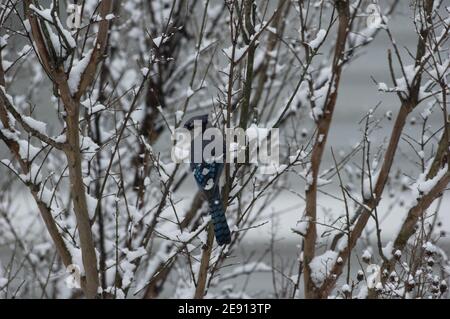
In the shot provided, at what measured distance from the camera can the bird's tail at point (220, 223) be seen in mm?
4137

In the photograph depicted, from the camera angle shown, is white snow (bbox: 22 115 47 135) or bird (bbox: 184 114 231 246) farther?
bird (bbox: 184 114 231 246)

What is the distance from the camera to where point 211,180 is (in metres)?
4.40

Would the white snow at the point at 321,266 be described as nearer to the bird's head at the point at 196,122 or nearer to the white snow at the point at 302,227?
the white snow at the point at 302,227

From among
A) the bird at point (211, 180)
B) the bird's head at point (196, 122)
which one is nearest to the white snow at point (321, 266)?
the bird at point (211, 180)

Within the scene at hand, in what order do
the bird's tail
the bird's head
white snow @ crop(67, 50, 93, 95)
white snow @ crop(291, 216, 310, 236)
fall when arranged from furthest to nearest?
white snow @ crop(291, 216, 310, 236) → the bird's head → the bird's tail → white snow @ crop(67, 50, 93, 95)

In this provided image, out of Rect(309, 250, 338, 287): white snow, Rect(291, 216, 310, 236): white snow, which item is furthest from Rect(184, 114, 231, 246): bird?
Rect(309, 250, 338, 287): white snow

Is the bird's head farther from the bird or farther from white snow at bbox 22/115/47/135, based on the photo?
white snow at bbox 22/115/47/135

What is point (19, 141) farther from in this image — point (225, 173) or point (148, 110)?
point (148, 110)

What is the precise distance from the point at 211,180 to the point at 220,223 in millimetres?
336

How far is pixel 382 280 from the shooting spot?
417cm

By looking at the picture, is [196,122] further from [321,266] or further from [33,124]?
[321,266]

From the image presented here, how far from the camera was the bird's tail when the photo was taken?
414 centimetres

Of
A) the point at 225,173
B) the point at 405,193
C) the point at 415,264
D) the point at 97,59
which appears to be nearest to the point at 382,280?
the point at 415,264

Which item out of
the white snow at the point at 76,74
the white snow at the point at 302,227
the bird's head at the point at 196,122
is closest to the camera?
the white snow at the point at 76,74
